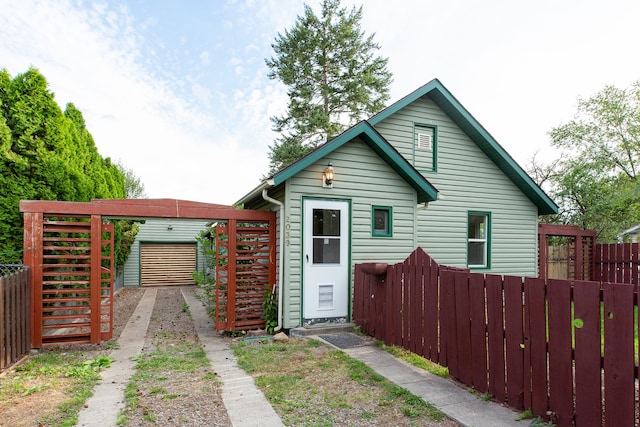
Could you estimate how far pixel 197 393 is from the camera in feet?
13.5

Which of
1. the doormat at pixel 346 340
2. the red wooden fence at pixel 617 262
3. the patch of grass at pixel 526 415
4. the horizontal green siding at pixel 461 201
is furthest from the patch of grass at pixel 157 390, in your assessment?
the red wooden fence at pixel 617 262

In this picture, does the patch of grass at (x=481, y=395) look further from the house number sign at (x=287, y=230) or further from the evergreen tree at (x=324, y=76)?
the evergreen tree at (x=324, y=76)

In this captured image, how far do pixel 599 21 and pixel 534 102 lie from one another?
7047 millimetres

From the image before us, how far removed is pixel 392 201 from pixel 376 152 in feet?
3.53

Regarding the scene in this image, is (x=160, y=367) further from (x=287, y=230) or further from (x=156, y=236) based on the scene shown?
(x=156, y=236)

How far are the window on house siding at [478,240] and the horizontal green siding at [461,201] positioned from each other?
0.14 metres

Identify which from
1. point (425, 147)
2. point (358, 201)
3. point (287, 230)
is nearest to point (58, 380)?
point (287, 230)

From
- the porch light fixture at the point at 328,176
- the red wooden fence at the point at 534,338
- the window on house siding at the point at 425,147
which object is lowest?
the red wooden fence at the point at 534,338

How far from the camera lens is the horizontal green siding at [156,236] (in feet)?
57.4

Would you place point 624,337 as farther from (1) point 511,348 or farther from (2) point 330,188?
(2) point 330,188

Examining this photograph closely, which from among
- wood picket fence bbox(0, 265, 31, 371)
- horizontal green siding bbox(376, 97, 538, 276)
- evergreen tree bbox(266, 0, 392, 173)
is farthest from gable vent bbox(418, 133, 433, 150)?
evergreen tree bbox(266, 0, 392, 173)

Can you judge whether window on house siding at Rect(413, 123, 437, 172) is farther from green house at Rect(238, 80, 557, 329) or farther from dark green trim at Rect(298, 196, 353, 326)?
dark green trim at Rect(298, 196, 353, 326)

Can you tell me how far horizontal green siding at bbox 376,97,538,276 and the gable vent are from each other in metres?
0.27

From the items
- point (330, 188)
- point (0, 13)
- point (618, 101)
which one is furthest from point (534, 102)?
point (0, 13)
